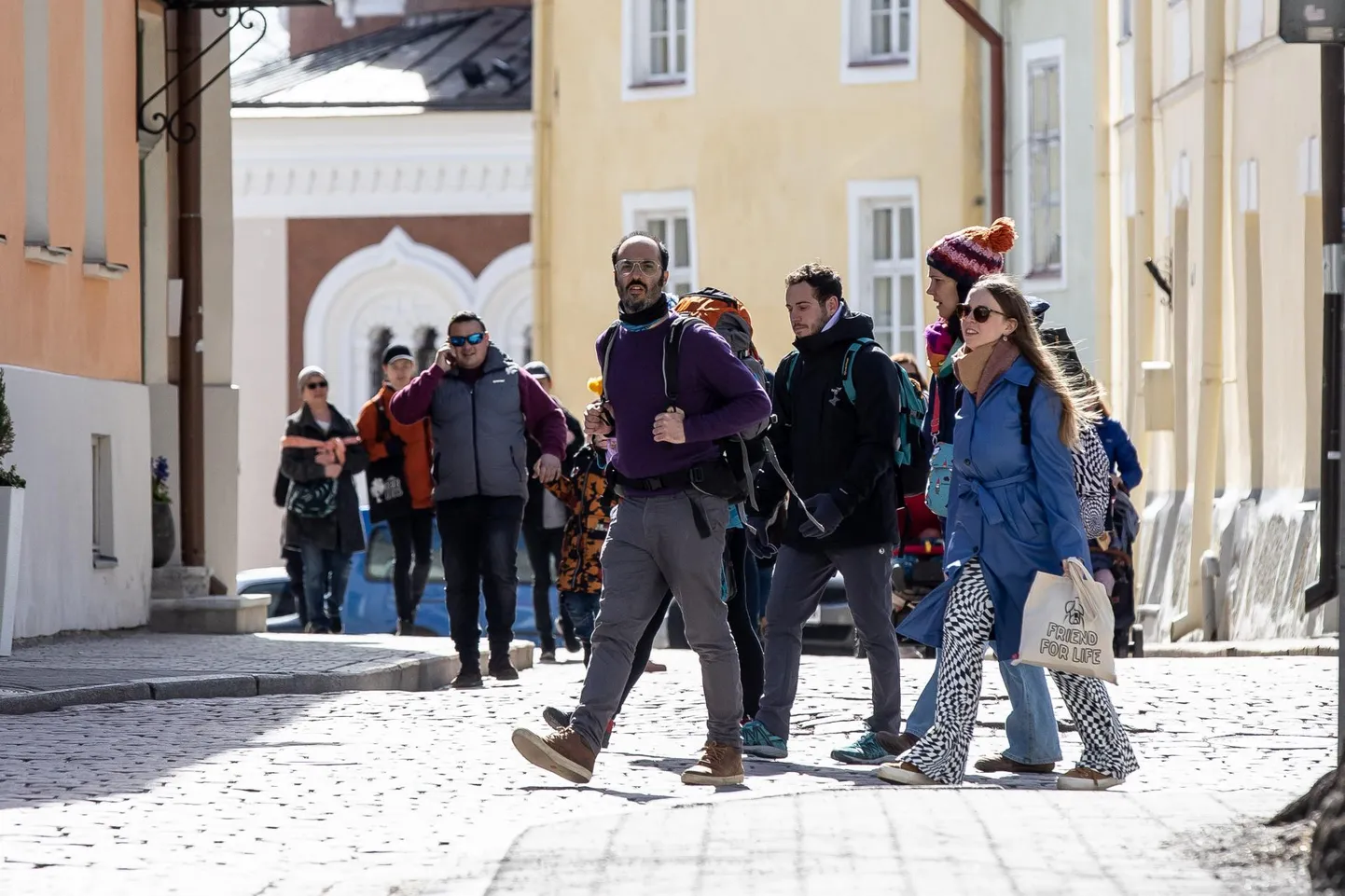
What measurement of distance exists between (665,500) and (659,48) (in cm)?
2438

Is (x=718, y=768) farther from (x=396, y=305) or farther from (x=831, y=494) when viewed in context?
(x=396, y=305)

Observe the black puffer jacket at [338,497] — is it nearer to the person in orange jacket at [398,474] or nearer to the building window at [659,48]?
the person in orange jacket at [398,474]

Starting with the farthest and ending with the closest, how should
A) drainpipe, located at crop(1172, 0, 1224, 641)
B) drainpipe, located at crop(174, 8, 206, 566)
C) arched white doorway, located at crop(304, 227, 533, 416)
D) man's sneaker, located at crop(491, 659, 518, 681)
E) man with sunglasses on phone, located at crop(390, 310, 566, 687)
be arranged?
1. arched white doorway, located at crop(304, 227, 533, 416)
2. drainpipe, located at crop(1172, 0, 1224, 641)
3. drainpipe, located at crop(174, 8, 206, 566)
4. man's sneaker, located at crop(491, 659, 518, 681)
5. man with sunglasses on phone, located at crop(390, 310, 566, 687)

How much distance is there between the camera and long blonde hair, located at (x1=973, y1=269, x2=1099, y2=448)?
9.23 m

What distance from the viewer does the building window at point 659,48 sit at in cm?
3316

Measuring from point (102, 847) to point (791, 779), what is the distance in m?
2.70

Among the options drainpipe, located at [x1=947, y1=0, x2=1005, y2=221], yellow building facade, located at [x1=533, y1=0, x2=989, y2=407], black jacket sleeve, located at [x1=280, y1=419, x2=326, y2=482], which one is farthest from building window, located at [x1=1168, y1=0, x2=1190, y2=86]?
black jacket sleeve, located at [x1=280, y1=419, x2=326, y2=482]

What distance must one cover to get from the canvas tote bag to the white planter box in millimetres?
7105

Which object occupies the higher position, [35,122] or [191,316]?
[35,122]

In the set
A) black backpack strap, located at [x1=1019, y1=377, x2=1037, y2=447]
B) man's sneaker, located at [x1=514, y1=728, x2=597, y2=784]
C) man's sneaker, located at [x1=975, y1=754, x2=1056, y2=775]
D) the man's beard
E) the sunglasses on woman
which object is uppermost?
the man's beard

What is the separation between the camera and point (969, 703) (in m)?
9.25

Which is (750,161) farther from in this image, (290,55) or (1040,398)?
(1040,398)

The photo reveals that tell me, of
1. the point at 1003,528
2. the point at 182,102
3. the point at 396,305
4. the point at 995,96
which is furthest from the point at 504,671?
the point at 396,305

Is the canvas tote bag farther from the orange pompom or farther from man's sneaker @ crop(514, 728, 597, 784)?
the orange pompom
